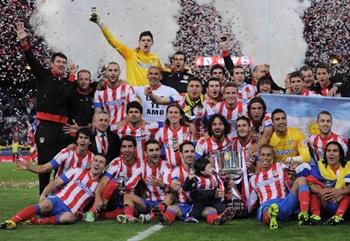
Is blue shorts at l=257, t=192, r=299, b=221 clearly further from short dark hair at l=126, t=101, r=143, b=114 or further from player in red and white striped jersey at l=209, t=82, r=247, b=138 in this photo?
short dark hair at l=126, t=101, r=143, b=114

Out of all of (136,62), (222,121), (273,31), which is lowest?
(222,121)

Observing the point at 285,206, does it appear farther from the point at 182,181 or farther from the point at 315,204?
the point at 182,181

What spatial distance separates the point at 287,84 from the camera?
32.7 ft

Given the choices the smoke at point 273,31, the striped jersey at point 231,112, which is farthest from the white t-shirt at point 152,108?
the smoke at point 273,31

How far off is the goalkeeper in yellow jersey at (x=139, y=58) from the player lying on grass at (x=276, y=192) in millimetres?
2519

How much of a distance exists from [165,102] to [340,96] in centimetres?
242

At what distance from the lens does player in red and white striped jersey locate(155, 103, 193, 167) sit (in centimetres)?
871

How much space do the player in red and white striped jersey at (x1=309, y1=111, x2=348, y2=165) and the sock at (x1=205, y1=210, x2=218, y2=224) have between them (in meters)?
1.46

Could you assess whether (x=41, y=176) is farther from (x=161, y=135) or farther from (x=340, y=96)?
(x=340, y=96)

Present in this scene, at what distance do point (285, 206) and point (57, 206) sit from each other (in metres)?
2.62

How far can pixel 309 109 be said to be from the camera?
911cm

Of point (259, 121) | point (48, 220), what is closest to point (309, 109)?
point (259, 121)

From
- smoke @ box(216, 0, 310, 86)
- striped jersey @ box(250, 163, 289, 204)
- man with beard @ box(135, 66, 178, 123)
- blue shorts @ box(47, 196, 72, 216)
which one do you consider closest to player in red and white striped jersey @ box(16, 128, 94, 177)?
blue shorts @ box(47, 196, 72, 216)

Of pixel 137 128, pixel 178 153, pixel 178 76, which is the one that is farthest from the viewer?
pixel 178 76
